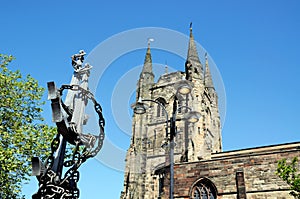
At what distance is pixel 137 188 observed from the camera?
119 feet

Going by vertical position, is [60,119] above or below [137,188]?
below

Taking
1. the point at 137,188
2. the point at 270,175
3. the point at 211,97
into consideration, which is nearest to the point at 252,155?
the point at 270,175

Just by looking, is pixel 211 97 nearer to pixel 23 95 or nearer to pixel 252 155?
pixel 252 155

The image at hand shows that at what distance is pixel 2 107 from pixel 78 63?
30.6 feet

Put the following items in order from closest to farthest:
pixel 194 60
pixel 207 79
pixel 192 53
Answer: pixel 194 60
pixel 192 53
pixel 207 79

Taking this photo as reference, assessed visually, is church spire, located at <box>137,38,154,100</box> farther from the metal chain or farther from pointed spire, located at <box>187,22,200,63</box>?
the metal chain

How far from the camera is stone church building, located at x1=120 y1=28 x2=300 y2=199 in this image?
52.9 ft

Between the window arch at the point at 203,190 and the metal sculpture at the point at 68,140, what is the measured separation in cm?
1282

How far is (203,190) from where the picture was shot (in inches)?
667

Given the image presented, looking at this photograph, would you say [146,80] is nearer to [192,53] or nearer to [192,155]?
[192,53]

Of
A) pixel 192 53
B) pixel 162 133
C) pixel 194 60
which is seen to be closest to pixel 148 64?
pixel 192 53

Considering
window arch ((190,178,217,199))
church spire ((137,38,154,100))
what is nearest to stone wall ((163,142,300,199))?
window arch ((190,178,217,199))

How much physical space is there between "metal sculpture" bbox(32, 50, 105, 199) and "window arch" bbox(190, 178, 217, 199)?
12.8m

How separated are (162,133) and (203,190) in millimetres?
23843
